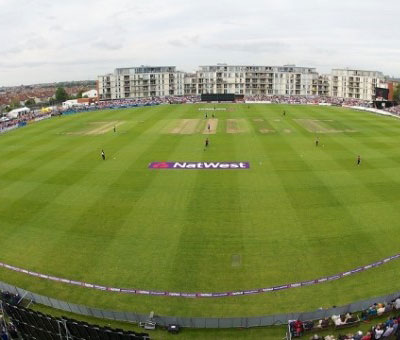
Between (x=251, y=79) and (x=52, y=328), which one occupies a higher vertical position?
(x=251, y=79)

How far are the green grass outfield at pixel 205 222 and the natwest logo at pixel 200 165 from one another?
1.41 m

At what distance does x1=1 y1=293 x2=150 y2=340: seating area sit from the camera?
573 inches

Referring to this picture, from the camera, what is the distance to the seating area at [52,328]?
1455 cm

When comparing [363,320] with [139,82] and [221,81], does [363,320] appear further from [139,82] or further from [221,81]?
[139,82]

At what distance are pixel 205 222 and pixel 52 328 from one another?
1344 cm

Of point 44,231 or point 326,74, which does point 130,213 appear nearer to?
point 44,231

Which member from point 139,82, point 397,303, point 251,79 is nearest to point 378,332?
point 397,303

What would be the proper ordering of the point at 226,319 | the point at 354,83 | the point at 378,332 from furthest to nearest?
1. the point at 354,83
2. the point at 226,319
3. the point at 378,332

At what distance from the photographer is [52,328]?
15.4 m

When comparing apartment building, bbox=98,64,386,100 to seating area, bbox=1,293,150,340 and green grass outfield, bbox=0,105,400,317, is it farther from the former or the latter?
seating area, bbox=1,293,150,340

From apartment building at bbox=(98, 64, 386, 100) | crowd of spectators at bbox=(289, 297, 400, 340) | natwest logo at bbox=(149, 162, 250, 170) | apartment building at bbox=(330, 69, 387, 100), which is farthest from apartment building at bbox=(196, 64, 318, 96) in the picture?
crowd of spectators at bbox=(289, 297, 400, 340)

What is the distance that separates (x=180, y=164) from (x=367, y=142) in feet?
90.2

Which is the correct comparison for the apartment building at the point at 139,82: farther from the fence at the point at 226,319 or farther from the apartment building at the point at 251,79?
the fence at the point at 226,319

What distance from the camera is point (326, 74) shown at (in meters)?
155
